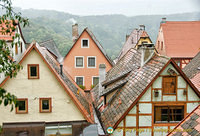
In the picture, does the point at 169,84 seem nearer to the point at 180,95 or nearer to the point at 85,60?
the point at 180,95

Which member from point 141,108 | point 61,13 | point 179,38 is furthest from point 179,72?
point 61,13

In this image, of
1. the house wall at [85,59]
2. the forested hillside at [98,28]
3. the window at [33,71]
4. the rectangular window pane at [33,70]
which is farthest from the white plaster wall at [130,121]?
the house wall at [85,59]

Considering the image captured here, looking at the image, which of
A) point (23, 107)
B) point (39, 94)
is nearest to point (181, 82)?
point (39, 94)

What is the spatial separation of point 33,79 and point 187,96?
7122 mm

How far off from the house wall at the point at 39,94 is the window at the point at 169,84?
4.17 m

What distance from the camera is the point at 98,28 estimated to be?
84.6 m

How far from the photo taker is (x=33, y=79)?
11812 millimetres

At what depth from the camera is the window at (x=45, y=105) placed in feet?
39.3

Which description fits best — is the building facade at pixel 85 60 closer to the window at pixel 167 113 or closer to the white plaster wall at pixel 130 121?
the window at pixel 167 113

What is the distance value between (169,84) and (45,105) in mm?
5904

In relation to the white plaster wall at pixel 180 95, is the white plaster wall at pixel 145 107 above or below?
below

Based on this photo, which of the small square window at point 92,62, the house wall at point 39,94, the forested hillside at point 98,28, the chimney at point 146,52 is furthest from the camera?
the forested hillside at point 98,28

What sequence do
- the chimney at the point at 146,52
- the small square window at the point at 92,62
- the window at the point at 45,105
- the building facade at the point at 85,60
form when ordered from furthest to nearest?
the small square window at the point at 92,62 → the building facade at the point at 85,60 → the chimney at the point at 146,52 → the window at the point at 45,105

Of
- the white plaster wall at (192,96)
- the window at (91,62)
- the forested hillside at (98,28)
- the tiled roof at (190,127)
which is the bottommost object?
the tiled roof at (190,127)
